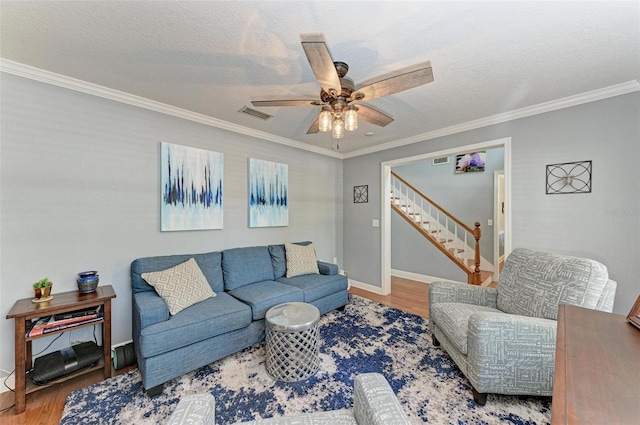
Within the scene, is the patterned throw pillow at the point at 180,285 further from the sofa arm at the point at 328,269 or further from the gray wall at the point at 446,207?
the gray wall at the point at 446,207

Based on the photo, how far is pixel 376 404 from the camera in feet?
3.12

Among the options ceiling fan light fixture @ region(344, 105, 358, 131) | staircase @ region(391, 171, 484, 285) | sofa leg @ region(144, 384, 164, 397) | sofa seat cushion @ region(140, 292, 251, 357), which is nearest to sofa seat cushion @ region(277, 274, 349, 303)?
sofa seat cushion @ region(140, 292, 251, 357)

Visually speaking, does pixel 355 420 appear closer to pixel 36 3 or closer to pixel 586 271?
pixel 586 271

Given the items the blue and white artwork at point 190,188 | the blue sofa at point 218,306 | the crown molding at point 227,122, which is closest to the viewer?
the blue sofa at point 218,306

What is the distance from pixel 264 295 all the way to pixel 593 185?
3382 millimetres

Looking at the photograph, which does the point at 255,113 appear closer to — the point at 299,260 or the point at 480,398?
the point at 299,260

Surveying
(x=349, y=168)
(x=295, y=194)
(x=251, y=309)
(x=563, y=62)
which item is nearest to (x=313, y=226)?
(x=295, y=194)

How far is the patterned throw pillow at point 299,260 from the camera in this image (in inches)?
131

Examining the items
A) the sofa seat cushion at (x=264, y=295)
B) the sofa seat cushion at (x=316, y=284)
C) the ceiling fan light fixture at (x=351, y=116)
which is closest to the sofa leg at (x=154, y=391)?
the sofa seat cushion at (x=264, y=295)

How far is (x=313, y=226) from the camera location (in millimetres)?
4281

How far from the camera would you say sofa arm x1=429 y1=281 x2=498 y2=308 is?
237 cm

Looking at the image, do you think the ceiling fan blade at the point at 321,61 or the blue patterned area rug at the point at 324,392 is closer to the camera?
the ceiling fan blade at the point at 321,61

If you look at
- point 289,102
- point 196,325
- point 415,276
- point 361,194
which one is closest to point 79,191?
point 196,325

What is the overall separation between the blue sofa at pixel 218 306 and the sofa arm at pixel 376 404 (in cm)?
145
